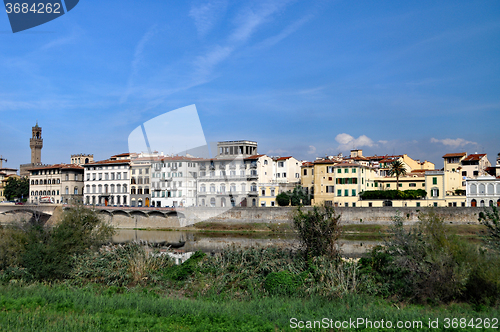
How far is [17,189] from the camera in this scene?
84.1 m

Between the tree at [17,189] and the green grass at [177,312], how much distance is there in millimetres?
82745

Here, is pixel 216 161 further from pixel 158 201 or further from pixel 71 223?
pixel 71 223

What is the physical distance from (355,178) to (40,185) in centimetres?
6116

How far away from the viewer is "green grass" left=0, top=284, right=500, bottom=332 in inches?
348

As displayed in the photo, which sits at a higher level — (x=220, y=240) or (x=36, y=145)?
(x=36, y=145)

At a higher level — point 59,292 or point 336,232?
point 336,232

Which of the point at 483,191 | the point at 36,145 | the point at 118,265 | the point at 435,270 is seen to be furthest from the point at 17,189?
the point at 435,270

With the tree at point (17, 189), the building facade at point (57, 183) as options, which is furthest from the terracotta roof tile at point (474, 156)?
the tree at point (17, 189)

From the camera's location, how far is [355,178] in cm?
5291

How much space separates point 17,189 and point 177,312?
87680 mm

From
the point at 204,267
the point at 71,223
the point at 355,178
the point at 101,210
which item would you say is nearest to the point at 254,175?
the point at 355,178

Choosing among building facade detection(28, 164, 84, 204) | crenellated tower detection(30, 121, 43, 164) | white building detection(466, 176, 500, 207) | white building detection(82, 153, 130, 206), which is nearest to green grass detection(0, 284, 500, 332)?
white building detection(466, 176, 500, 207)

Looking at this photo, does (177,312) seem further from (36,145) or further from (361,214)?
(36,145)

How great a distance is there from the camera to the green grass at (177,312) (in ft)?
29.0
